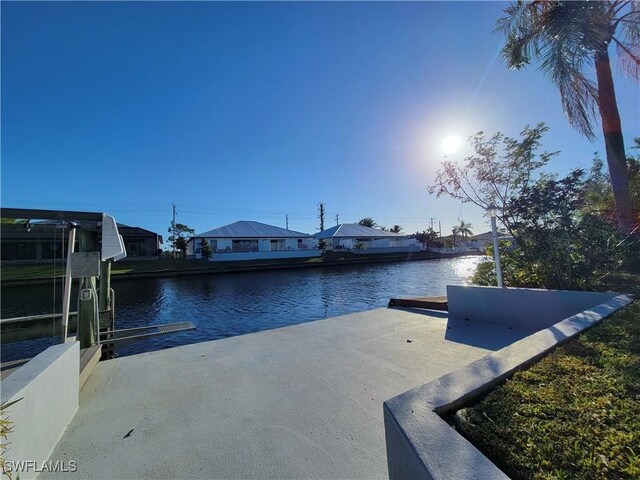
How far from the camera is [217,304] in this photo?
40.0 ft

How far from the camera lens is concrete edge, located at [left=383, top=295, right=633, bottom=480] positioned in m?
1.12

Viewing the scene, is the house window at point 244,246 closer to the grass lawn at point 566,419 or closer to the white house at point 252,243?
the white house at point 252,243

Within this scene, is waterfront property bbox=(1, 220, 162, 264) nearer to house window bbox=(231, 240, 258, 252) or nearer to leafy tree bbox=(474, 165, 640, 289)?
house window bbox=(231, 240, 258, 252)

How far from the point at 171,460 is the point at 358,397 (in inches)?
59.9

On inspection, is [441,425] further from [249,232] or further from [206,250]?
[249,232]

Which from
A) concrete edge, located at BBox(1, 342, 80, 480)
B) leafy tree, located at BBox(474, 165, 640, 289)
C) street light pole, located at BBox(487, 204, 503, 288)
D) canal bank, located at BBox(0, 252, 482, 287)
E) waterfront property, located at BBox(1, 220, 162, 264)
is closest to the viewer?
concrete edge, located at BBox(1, 342, 80, 480)

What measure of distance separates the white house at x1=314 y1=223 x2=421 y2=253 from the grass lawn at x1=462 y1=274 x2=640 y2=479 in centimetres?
3823

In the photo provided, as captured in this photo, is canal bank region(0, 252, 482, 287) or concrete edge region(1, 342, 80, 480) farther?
canal bank region(0, 252, 482, 287)

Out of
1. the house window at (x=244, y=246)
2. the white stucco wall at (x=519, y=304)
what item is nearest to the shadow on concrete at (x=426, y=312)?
the white stucco wall at (x=519, y=304)

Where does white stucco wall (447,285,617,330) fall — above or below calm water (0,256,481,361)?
above

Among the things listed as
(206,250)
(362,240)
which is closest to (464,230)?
(362,240)

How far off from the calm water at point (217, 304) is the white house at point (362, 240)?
78.6 feet

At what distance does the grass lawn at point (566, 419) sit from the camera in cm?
121

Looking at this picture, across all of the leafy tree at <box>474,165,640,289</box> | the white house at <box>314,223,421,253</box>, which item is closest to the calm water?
the leafy tree at <box>474,165,640,289</box>
